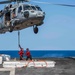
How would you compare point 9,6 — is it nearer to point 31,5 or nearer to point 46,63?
point 31,5

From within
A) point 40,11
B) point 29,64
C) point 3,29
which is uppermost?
point 40,11

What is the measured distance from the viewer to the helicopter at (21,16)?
122 feet

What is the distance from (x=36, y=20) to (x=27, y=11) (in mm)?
1723

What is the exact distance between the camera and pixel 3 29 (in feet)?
142

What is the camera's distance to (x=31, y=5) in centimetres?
3884

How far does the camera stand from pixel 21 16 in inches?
1516

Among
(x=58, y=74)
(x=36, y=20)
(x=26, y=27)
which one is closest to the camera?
(x=58, y=74)

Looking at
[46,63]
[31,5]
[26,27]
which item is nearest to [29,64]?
[46,63]

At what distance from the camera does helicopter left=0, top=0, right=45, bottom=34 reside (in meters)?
37.1

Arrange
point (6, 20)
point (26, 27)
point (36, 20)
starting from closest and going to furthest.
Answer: point (36, 20)
point (26, 27)
point (6, 20)

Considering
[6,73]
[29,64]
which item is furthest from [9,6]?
[6,73]

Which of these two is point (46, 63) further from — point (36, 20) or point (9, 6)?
point (9, 6)

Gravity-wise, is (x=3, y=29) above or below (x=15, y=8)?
below

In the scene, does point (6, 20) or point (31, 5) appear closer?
point (31, 5)
